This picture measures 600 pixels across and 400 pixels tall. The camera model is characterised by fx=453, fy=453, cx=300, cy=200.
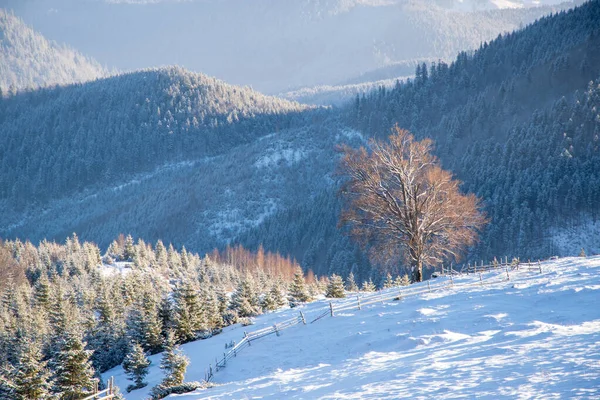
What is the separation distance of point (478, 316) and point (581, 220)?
89.9 m

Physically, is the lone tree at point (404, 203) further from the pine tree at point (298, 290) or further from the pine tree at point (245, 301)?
the pine tree at point (298, 290)

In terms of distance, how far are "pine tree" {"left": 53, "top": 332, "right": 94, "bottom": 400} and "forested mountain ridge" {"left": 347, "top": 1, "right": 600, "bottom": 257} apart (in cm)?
7388

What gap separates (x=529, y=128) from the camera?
423 feet

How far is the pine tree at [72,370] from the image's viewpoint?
3080cm

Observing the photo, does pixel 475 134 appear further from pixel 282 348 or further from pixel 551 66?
pixel 282 348

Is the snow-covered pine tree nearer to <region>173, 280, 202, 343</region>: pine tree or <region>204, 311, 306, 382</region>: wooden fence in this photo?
<region>173, 280, 202, 343</region>: pine tree

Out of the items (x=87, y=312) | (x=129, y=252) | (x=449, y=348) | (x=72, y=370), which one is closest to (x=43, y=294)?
(x=87, y=312)

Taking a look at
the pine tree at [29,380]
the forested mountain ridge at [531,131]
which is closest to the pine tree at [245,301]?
the pine tree at [29,380]

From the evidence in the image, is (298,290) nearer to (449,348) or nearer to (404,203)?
(404,203)

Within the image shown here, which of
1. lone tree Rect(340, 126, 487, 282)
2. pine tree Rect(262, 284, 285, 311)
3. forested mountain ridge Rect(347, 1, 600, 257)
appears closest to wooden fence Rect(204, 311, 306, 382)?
lone tree Rect(340, 126, 487, 282)

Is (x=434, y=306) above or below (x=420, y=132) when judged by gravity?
below

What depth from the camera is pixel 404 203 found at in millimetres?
30797

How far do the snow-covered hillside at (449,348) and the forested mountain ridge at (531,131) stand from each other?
66090mm

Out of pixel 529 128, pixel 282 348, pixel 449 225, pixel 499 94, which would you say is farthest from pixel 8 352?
pixel 499 94
